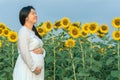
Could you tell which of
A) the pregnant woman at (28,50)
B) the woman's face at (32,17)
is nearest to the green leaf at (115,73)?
the pregnant woman at (28,50)

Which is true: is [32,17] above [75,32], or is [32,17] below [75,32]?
above

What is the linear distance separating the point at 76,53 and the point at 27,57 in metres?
1.96

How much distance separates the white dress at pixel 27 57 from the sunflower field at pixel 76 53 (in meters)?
1.19

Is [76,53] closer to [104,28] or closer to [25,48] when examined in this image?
[104,28]

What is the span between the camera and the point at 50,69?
31.2 ft

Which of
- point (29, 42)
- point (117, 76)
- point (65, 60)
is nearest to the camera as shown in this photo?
point (29, 42)

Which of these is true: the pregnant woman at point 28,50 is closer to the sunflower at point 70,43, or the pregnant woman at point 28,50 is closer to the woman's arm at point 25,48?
the woman's arm at point 25,48

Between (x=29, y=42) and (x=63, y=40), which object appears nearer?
(x=29, y=42)

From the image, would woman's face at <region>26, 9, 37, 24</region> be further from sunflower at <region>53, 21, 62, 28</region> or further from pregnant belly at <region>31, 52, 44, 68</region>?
sunflower at <region>53, 21, 62, 28</region>

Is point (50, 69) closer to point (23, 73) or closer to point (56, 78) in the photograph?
point (56, 78)

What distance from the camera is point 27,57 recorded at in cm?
745

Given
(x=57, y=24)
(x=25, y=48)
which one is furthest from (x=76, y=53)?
(x=25, y=48)

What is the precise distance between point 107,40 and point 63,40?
793 millimetres

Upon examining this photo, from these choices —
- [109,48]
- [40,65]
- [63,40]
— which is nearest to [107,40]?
[109,48]
